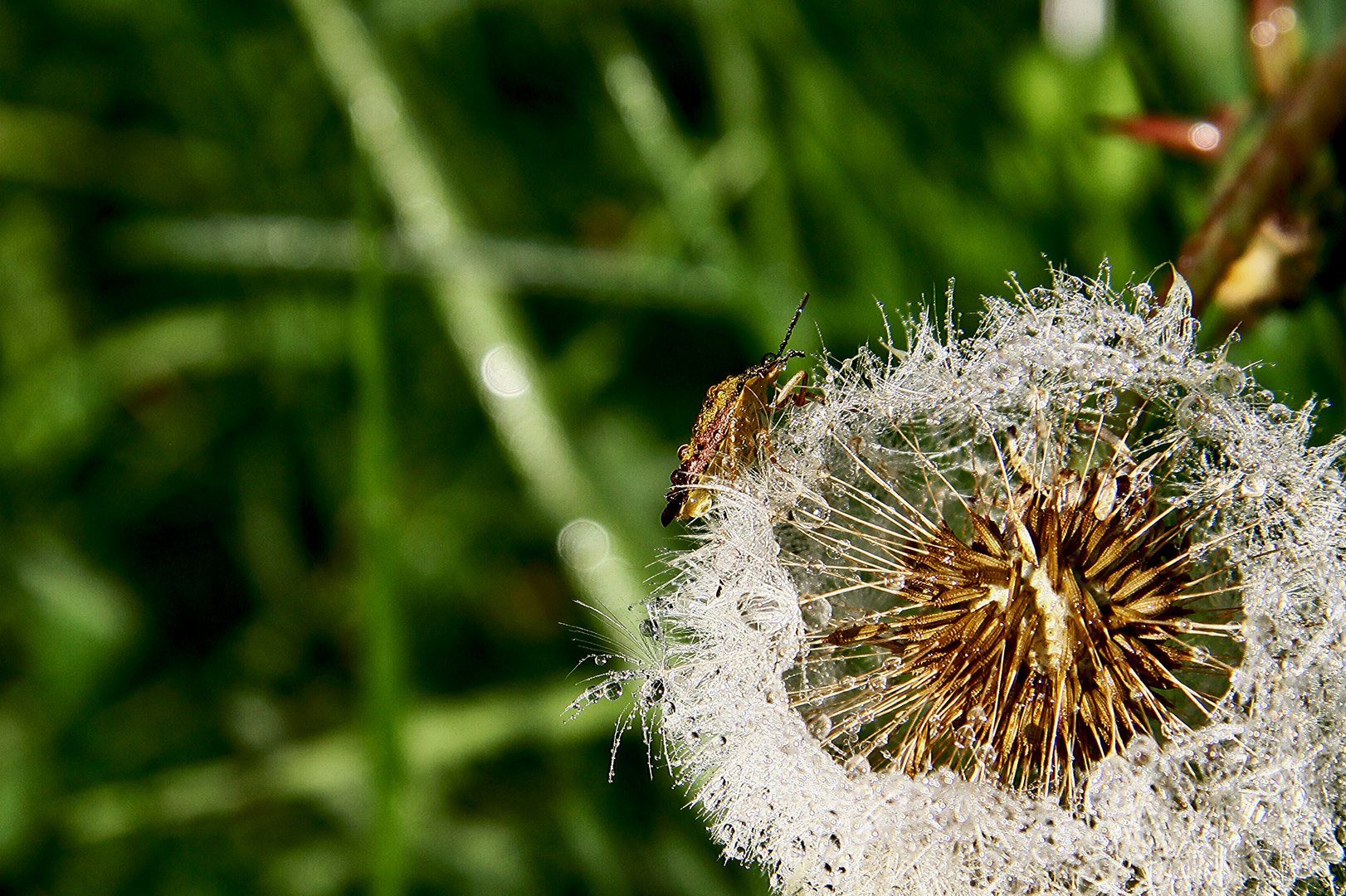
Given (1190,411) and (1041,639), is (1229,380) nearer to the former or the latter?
(1190,411)

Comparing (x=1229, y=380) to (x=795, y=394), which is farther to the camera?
(x=795, y=394)

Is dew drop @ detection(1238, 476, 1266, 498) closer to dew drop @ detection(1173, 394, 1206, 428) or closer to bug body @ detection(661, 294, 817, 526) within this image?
dew drop @ detection(1173, 394, 1206, 428)

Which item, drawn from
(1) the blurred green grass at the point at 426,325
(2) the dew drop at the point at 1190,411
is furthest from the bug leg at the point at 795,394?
(1) the blurred green grass at the point at 426,325

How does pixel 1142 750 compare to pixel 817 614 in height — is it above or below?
below

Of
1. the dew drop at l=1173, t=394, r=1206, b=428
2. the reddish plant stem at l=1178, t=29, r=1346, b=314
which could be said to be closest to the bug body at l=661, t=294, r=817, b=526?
the dew drop at l=1173, t=394, r=1206, b=428

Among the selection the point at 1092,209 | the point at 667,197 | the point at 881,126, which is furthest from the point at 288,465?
the point at 1092,209

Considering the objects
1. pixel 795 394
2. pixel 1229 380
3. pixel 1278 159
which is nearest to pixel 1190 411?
pixel 1229 380
